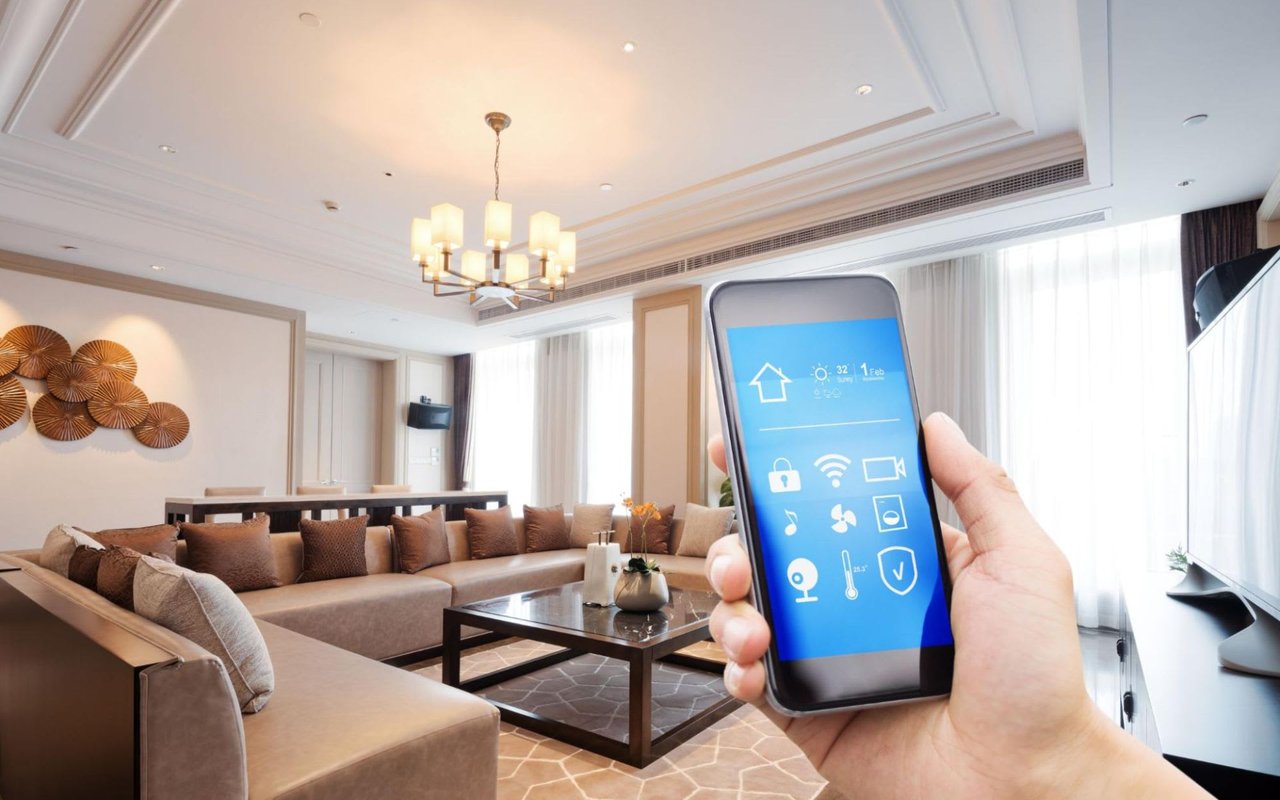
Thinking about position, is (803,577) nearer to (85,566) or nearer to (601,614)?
(85,566)

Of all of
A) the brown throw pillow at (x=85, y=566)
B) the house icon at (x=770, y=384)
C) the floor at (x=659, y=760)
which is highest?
the house icon at (x=770, y=384)

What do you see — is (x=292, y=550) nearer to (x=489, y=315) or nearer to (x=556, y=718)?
(x=556, y=718)

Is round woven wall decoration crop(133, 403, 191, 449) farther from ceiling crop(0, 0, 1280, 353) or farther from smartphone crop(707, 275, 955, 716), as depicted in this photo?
smartphone crop(707, 275, 955, 716)

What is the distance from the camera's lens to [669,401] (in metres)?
5.53

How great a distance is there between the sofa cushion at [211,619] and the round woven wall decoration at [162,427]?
14.2 ft

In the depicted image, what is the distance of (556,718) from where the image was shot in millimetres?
2682

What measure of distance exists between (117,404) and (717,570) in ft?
19.5

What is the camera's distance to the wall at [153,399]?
4.57 m

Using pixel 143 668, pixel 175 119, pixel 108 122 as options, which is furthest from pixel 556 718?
pixel 108 122

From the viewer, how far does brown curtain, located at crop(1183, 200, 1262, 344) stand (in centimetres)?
354

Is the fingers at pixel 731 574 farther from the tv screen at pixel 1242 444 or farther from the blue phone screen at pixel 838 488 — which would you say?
the tv screen at pixel 1242 444

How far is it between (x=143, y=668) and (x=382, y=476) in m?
7.62

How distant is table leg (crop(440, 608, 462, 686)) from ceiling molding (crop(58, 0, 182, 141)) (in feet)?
9.14

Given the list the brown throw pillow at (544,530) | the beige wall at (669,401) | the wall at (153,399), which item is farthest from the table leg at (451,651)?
the wall at (153,399)
